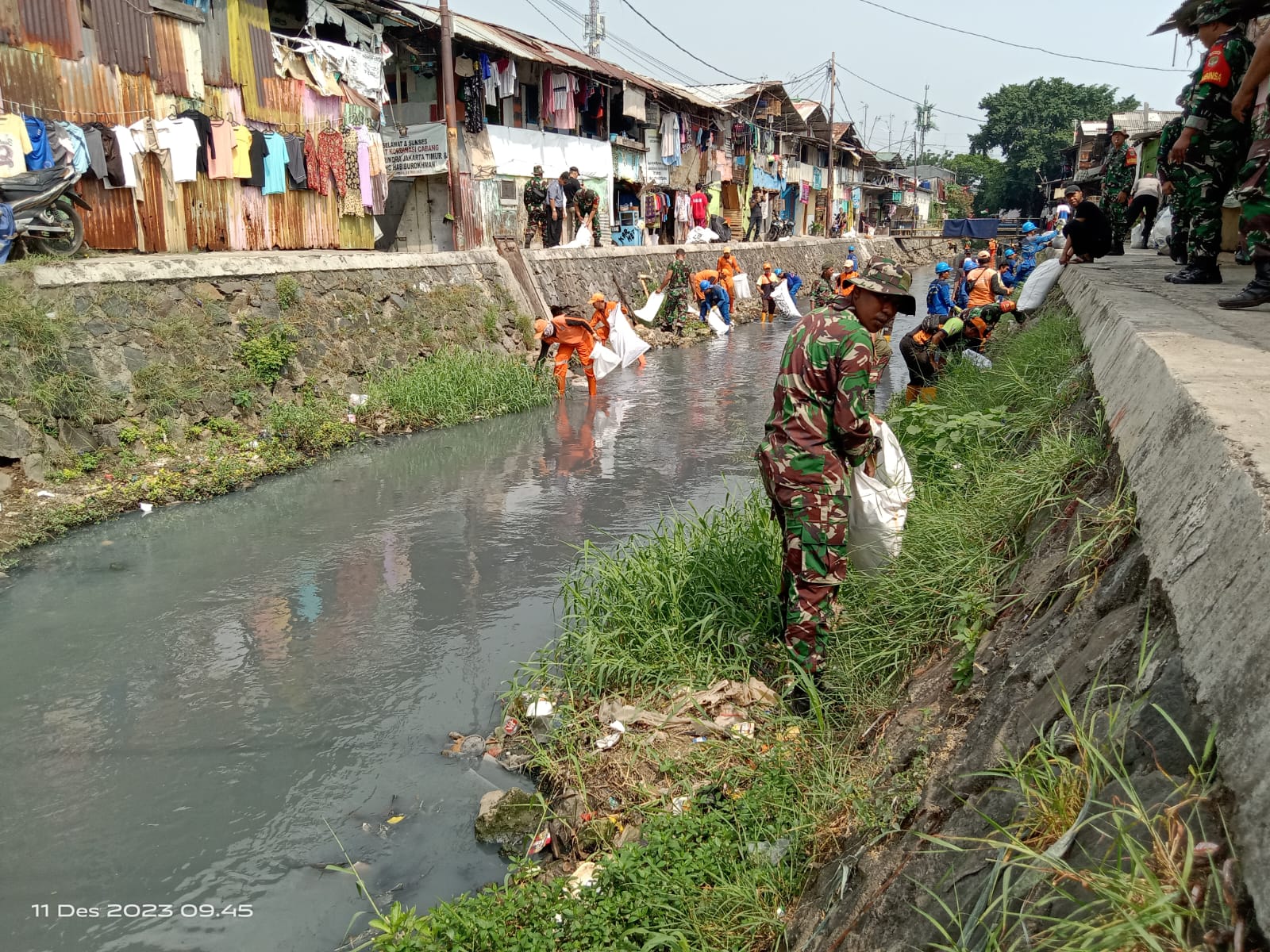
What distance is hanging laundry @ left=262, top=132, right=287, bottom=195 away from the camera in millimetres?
13031

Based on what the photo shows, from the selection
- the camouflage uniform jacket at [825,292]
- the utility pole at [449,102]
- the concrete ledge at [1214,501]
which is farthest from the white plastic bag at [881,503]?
the utility pole at [449,102]

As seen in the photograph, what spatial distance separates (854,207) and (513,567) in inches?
1827

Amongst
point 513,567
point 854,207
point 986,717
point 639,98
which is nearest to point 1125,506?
point 986,717

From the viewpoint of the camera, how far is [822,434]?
3.77 m

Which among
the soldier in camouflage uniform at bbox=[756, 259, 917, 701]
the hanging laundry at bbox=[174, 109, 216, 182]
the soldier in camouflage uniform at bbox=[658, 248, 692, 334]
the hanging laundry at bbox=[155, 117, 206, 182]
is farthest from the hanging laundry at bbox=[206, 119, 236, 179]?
the soldier in camouflage uniform at bbox=[756, 259, 917, 701]

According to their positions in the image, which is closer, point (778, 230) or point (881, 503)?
point (881, 503)

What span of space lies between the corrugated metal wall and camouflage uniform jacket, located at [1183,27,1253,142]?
36.2ft

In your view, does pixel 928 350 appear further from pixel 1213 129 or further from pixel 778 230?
pixel 778 230

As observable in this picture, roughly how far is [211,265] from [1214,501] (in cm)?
1068

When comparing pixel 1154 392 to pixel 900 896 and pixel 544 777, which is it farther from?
pixel 544 777

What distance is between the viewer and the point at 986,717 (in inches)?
101

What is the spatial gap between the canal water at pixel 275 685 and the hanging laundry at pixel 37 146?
14.9 feet

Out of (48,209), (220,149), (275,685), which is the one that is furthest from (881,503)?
(220,149)

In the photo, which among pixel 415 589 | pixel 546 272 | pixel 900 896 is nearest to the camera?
pixel 900 896
